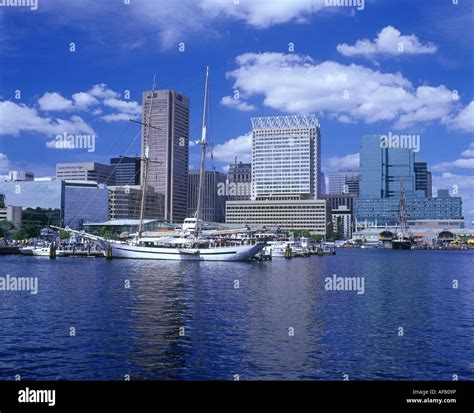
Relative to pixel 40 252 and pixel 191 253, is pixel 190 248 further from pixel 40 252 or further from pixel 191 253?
pixel 40 252

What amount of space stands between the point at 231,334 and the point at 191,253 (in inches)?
2937

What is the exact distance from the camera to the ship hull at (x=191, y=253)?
341 ft

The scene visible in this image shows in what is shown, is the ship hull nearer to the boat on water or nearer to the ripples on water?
the boat on water

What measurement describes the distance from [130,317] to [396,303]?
2230cm

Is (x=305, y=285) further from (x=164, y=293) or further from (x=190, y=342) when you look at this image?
(x=190, y=342)

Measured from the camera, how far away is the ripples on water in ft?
76.4

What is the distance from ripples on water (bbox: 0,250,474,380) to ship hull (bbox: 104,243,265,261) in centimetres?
5073

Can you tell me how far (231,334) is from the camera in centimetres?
2995

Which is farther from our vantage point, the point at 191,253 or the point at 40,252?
the point at 40,252

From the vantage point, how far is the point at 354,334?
31078 mm
